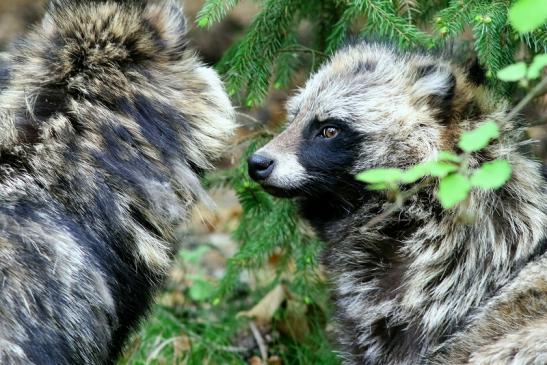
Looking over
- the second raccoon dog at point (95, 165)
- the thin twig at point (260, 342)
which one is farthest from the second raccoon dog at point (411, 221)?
the thin twig at point (260, 342)

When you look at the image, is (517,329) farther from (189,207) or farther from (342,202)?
(189,207)

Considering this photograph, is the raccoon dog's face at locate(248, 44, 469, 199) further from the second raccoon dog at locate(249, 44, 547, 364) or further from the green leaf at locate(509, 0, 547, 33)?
the green leaf at locate(509, 0, 547, 33)

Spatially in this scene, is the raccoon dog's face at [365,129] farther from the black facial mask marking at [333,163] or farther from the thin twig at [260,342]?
the thin twig at [260,342]

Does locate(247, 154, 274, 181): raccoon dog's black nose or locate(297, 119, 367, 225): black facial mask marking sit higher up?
locate(297, 119, 367, 225): black facial mask marking

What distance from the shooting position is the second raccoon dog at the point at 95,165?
334cm

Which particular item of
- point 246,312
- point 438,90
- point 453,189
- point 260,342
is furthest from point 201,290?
point 453,189

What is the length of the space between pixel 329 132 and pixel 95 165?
1103mm

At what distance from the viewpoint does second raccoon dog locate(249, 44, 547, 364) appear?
3604mm

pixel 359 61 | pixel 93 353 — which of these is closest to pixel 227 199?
pixel 359 61

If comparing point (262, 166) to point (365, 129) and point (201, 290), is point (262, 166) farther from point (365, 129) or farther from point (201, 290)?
point (201, 290)

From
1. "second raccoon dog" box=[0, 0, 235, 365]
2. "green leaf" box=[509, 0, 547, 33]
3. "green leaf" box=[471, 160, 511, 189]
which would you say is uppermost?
"green leaf" box=[509, 0, 547, 33]

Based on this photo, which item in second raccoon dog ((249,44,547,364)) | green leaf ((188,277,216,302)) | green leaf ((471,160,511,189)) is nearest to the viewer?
green leaf ((471,160,511,189))

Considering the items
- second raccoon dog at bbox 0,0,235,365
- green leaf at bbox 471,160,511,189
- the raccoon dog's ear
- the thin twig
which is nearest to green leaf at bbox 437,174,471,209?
green leaf at bbox 471,160,511,189

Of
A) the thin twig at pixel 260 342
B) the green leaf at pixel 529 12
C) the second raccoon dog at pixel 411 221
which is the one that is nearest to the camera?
the green leaf at pixel 529 12
